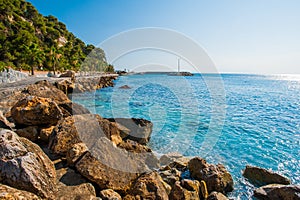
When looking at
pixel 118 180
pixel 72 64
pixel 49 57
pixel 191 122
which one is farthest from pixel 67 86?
pixel 72 64

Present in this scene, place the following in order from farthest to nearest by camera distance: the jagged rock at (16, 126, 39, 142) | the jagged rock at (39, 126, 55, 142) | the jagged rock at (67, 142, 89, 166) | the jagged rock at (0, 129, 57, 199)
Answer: the jagged rock at (39, 126, 55, 142) < the jagged rock at (16, 126, 39, 142) < the jagged rock at (67, 142, 89, 166) < the jagged rock at (0, 129, 57, 199)

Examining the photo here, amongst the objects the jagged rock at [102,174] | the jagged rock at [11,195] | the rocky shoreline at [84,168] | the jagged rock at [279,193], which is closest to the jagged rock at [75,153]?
the rocky shoreline at [84,168]

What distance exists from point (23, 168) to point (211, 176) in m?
4.85

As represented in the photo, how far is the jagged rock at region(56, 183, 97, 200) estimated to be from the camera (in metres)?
3.17

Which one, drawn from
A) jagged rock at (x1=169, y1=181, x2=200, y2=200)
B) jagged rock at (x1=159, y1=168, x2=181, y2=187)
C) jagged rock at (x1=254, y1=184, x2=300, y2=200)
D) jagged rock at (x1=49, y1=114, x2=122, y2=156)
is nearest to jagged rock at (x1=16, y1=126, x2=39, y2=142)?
jagged rock at (x1=49, y1=114, x2=122, y2=156)

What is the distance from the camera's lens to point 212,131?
38.9 feet

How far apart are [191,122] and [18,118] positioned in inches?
428

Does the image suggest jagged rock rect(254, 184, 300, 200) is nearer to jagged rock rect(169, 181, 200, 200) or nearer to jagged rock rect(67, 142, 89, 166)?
jagged rock rect(169, 181, 200, 200)

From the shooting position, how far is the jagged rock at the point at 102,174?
3691 mm

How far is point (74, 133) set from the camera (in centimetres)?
472

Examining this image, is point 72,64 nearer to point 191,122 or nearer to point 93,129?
point 191,122

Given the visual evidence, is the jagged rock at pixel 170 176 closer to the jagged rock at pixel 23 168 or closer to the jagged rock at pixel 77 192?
the jagged rock at pixel 77 192

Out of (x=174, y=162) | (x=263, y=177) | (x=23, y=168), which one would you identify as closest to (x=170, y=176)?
(x=174, y=162)

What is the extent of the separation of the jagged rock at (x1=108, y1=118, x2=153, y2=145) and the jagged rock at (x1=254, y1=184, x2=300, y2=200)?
4792mm
